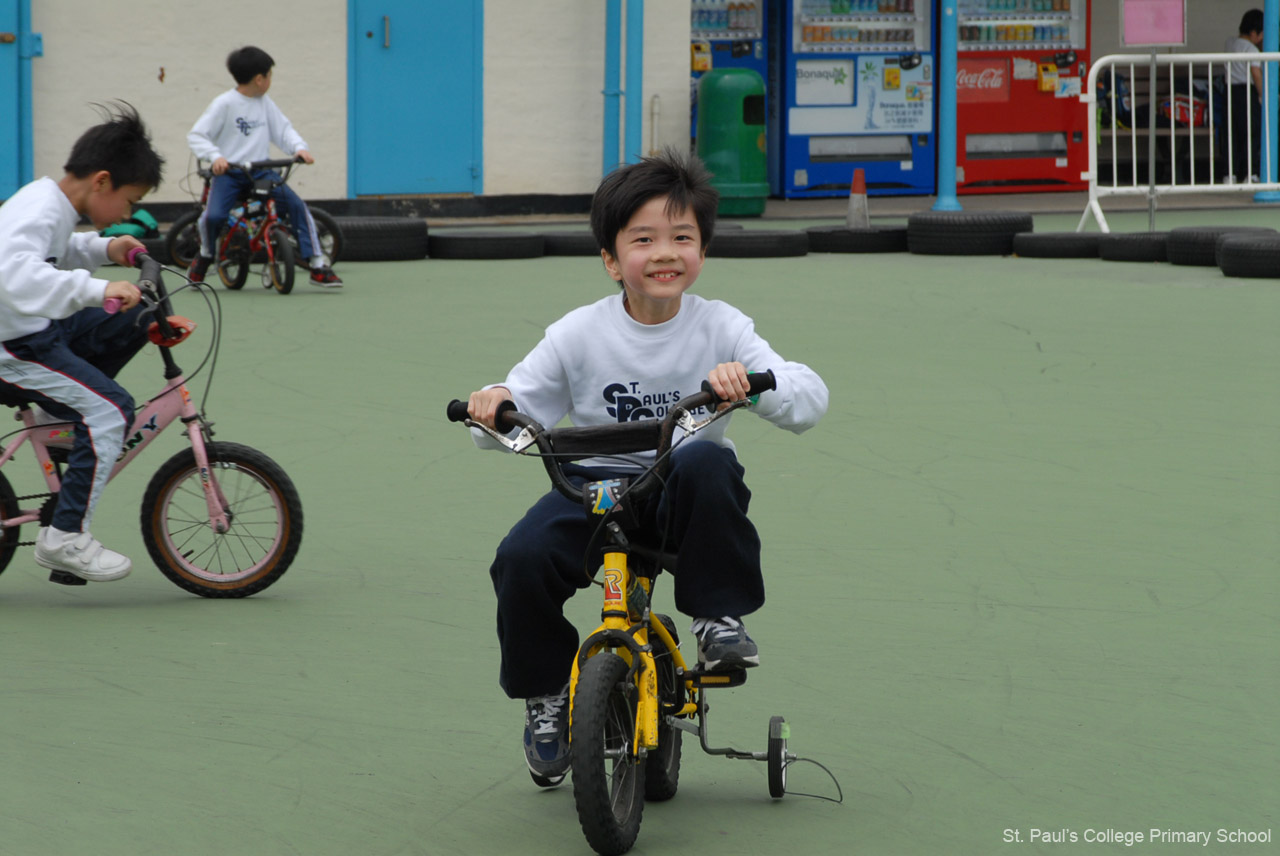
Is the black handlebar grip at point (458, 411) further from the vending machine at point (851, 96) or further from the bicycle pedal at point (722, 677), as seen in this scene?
the vending machine at point (851, 96)

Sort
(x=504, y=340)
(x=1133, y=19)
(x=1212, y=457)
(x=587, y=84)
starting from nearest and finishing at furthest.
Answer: (x=1212, y=457)
(x=504, y=340)
(x=1133, y=19)
(x=587, y=84)

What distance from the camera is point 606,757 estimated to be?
279 centimetres

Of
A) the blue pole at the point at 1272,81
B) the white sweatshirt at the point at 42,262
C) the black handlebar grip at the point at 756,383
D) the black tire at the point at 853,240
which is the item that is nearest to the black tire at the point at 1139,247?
the black tire at the point at 853,240

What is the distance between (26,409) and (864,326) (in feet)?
19.4

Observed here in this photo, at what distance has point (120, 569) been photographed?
14.9 ft

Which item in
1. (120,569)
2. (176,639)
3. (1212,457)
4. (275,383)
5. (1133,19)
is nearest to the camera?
(176,639)

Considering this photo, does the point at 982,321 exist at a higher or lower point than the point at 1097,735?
higher

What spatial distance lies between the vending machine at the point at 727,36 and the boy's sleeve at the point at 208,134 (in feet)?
27.4

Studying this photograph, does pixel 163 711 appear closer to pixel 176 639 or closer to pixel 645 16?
pixel 176 639

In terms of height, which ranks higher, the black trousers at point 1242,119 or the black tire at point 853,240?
the black trousers at point 1242,119

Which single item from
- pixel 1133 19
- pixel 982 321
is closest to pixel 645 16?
pixel 1133 19

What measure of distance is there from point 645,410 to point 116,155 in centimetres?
213

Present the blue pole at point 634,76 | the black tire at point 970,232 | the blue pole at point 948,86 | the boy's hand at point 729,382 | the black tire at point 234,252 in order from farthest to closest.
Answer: the blue pole at point 634,76 < the blue pole at point 948,86 < the black tire at point 970,232 < the black tire at point 234,252 < the boy's hand at point 729,382

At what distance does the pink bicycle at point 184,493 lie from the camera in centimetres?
456
